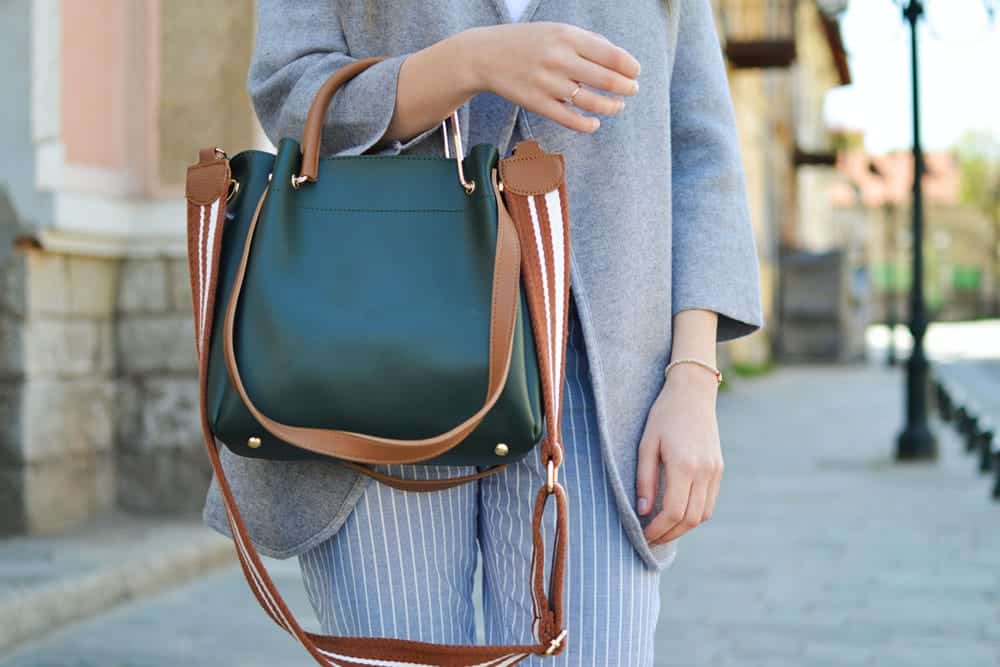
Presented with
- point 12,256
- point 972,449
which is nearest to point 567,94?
point 12,256

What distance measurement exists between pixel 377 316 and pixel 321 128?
0.24 metres

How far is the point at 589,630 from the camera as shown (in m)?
1.53

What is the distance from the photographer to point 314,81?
1520mm

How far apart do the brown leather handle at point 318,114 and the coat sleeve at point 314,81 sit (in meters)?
0.01

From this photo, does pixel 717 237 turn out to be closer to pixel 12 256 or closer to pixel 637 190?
pixel 637 190

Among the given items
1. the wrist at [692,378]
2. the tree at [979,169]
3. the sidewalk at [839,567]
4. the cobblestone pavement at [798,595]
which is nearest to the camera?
the wrist at [692,378]

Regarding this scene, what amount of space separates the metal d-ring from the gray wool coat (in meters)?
0.02

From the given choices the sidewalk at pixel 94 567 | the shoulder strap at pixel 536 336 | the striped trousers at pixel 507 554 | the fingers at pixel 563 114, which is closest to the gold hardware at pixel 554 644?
the shoulder strap at pixel 536 336

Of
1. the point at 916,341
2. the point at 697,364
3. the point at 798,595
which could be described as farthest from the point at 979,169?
the point at 697,364

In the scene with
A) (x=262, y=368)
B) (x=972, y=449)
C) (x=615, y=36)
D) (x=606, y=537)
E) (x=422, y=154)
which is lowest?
(x=972, y=449)

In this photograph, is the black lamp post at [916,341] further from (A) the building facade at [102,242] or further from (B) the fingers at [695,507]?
(B) the fingers at [695,507]

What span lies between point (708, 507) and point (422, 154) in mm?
520

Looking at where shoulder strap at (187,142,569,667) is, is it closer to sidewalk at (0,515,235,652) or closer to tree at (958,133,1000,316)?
sidewalk at (0,515,235,652)

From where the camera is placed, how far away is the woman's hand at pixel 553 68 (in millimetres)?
1320
